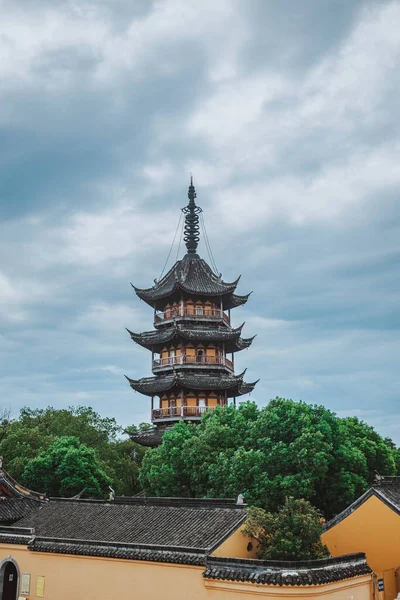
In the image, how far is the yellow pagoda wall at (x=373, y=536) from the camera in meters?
21.5

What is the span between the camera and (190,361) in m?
43.1

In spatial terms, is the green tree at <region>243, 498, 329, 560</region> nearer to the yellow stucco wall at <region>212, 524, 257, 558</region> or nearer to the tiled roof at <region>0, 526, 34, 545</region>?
the yellow stucco wall at <region>212, 524, 257, 558</region>

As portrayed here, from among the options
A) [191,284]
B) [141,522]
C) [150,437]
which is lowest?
[141,522]

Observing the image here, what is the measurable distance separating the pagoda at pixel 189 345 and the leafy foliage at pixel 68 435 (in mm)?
4014

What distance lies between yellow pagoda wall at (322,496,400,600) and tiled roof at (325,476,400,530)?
0.12 metres

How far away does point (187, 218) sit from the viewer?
4884 cm

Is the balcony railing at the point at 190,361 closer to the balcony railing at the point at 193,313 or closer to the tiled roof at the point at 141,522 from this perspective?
the balcony railing at the point at 193,313

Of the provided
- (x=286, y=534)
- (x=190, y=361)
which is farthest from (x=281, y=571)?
(x=190, y=361)

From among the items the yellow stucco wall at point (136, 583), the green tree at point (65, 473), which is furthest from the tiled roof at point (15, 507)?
the green tree at point (65, 473)

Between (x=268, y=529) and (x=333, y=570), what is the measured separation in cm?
287

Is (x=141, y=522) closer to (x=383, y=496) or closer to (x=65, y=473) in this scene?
(x=383, y=496)

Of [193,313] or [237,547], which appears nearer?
[237,547]

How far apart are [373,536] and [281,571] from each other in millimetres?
7785

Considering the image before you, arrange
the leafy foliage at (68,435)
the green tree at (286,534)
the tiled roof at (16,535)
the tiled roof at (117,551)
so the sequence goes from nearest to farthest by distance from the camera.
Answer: the tiled roof at (117,551) → the green tree at (286,534) → the tiled roof at (16,535) → the leafy foliage at (68,435)
